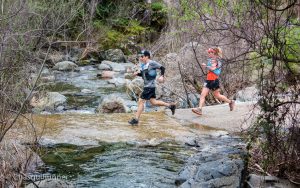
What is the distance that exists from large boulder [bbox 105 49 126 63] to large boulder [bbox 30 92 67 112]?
11.5m

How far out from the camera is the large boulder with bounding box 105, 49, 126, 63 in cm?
2527

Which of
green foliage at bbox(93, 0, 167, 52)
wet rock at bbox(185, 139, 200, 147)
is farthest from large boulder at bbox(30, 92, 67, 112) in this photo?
green foliage at bbox(93, 0, 167, 52)

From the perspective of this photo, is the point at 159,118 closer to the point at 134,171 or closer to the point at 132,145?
the point at 132,145

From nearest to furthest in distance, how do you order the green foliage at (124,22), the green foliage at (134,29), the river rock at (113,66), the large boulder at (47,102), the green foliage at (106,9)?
the large boulder at (47,102), the river rock at (113,66), the green foliage at (124,22), the green foliage at (106,9), the green foliage at (134,29)

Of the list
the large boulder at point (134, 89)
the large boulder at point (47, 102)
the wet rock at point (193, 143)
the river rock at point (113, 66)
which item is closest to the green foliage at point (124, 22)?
the river rock at point (113, 66)

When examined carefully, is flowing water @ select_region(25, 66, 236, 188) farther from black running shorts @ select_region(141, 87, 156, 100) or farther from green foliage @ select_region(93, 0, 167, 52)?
green foliage @ select_region(93, 0, 167, 52)

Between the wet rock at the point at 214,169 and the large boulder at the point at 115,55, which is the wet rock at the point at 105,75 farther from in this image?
the wet rock at the point at 214,169

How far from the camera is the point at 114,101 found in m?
12.3

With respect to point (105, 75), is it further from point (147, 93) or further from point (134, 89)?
point (147, 93)

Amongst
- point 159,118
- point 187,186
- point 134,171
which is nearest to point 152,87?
point 159,118

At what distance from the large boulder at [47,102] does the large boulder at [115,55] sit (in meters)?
11.5

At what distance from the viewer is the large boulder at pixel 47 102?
12.2 meters

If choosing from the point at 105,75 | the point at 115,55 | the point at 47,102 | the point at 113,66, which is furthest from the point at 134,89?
the point at 115,55

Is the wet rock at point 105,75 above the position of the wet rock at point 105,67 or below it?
below
